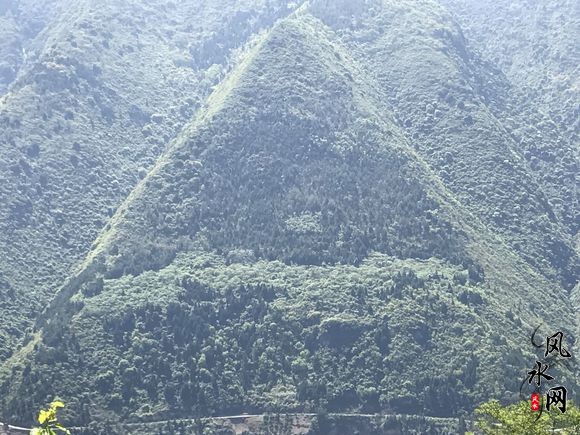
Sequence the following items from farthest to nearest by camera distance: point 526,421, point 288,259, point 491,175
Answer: point 491,175, point 288,259, point 526,421

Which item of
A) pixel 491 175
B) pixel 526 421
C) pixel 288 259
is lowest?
pixel 526 421

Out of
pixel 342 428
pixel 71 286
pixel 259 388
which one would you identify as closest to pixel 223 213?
pixel 71 286

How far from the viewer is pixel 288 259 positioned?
161 meters

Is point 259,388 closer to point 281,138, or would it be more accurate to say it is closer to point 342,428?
point 342,428

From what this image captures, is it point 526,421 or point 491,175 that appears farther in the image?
point 491,175

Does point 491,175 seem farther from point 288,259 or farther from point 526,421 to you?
point 526,421

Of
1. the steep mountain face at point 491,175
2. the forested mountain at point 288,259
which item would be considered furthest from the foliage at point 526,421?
the steep mountain face at point 491,175

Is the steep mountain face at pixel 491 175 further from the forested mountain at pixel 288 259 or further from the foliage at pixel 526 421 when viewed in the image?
the foliage at pixel 526 421

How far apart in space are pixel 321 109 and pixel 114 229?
51.8m

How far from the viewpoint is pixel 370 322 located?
480ft

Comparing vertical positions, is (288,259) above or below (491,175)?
below

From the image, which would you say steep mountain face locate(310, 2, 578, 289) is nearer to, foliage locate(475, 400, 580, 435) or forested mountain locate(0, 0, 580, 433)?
forested mountain locate(0, 0, 580, 433)

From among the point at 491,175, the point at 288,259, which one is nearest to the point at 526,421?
the point at 288,259

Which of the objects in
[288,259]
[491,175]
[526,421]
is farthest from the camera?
[491,175]
